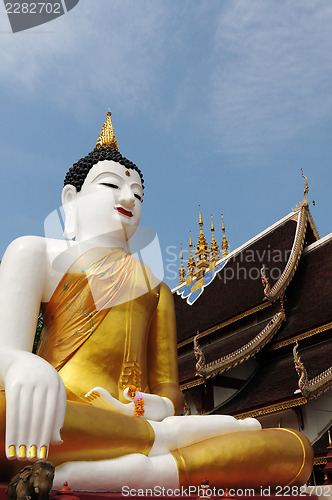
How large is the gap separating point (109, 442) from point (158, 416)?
1.48 ft

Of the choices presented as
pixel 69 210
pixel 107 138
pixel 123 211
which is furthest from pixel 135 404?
pixel 107 138

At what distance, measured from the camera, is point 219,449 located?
8.20 feet

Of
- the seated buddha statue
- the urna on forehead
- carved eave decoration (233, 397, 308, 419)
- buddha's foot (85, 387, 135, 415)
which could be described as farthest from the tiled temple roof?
buddha's foot (85, 387, 135, 415)

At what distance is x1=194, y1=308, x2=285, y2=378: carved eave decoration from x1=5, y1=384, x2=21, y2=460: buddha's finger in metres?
6.13

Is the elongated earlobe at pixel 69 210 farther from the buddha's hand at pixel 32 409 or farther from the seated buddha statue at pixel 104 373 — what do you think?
the buddha's hand at pixel 32 409

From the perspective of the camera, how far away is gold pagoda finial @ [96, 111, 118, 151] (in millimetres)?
3975

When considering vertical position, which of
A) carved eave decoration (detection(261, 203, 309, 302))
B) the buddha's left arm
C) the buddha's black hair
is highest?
carved eave decoration (detection(261, 203, 309, 302))

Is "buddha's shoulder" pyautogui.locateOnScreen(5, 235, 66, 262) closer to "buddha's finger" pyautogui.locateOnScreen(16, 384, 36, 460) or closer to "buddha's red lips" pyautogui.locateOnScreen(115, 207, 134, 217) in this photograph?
"buddha's red lips" pyautogui.locateOnScreen(115, 207, 134, 217)

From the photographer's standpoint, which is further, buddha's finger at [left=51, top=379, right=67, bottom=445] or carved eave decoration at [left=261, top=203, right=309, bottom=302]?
carved eave decoration at [left=261, top=203, right=309, bottom=302]

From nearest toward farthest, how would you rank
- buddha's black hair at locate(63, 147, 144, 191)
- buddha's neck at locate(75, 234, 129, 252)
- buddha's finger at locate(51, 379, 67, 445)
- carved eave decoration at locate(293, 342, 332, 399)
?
buddha's finger at locate(51, 379, 67, 445) < buddha's neck at locate(75, 234, 129, 252) < buddha's black hair at locate(63, 147, 144, 191) < carved eave decoration at locate(293, 342, 332, 399)

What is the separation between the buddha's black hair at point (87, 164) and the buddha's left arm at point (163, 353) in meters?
0.88

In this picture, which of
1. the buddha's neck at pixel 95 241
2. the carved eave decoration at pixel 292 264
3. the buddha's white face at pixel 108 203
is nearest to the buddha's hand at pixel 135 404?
the buddha's neck at pixel 95 241

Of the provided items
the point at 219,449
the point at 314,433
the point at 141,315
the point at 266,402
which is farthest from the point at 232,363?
the point at 219,449

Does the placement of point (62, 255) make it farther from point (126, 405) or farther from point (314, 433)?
point (314, 433)
